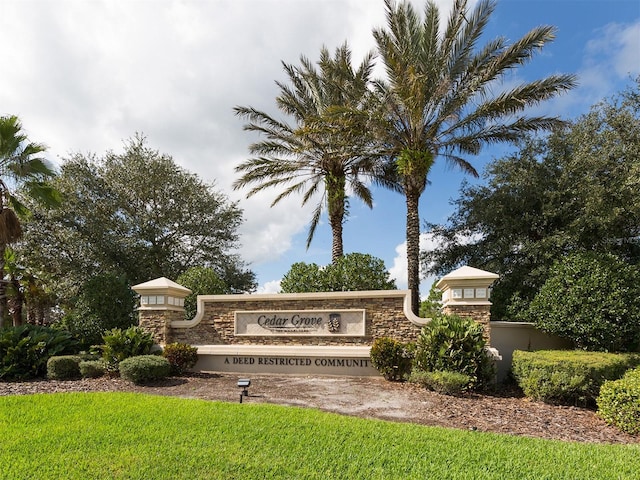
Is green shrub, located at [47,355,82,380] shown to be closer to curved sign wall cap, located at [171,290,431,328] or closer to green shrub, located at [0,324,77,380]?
green shrub, located at [0,324,77,380]

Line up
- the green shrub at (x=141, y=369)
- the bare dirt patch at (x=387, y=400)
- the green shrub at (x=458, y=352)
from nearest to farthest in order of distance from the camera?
the bare dirt patch at (x=387, y=400), the green shrub at (x=458, y=352), the green shrub at (x=141, y=369)

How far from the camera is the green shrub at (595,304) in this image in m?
9.45

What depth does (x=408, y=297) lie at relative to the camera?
10.6 m

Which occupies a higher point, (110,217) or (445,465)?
(110,217)

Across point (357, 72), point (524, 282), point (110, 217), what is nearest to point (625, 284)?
point (524, 282)

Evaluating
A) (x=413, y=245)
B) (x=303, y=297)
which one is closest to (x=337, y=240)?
(x=413, y=245)

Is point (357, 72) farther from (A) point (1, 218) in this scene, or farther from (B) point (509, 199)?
(A) point (1, 218)

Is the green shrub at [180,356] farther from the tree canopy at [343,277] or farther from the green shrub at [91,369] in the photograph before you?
the tree canopy at [343,277]

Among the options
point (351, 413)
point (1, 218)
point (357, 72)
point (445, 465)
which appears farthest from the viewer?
point (357, 72)

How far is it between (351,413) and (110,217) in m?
15.5

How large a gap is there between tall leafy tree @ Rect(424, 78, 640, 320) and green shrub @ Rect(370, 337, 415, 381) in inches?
164

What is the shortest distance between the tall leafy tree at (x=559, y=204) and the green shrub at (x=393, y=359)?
417 cm

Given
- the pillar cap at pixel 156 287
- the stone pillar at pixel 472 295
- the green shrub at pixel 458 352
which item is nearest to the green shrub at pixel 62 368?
the pillar cap at pixel 156 287

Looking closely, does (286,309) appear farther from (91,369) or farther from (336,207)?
(336,207)
